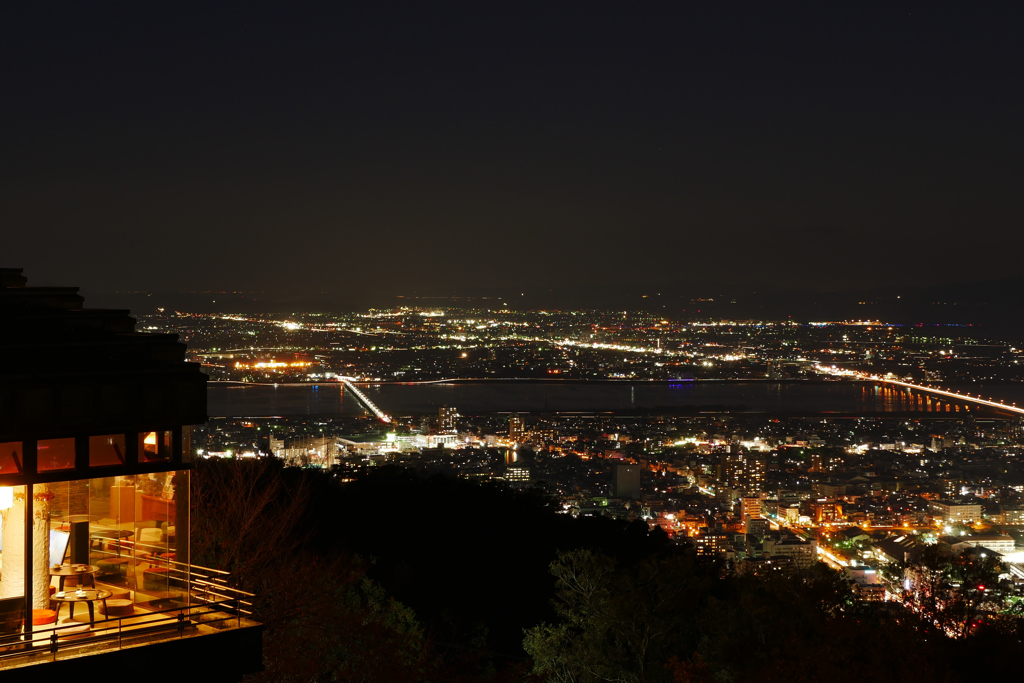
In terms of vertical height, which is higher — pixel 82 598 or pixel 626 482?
pixel 82 598

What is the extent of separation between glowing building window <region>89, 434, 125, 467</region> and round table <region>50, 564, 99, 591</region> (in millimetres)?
550

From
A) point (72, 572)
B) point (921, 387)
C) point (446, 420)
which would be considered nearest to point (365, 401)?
point (446, 420)

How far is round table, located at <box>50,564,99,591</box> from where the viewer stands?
5.46 meters

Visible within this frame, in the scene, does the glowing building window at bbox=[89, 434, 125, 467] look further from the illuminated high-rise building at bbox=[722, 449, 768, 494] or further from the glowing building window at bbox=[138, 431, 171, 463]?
the illuminated high-rise building at bbox=[722, 449, 768, 494]

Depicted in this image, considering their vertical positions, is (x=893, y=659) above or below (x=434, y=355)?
below

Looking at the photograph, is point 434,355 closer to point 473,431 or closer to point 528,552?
point 473,431

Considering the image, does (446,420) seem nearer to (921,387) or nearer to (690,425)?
(690,425)

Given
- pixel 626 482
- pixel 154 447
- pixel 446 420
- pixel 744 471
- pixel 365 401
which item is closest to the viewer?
pixel 154 447

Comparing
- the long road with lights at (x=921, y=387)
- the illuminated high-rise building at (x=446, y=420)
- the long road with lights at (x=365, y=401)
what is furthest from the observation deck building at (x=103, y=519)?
the long road with lights at (x=921, y=387)

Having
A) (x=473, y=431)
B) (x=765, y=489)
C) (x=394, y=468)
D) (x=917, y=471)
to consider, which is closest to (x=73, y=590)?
(x=394, y=468)

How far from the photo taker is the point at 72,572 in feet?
18.0

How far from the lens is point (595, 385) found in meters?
58.3

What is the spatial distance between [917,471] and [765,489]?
21.9ft

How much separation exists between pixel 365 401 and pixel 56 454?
3980 cm
